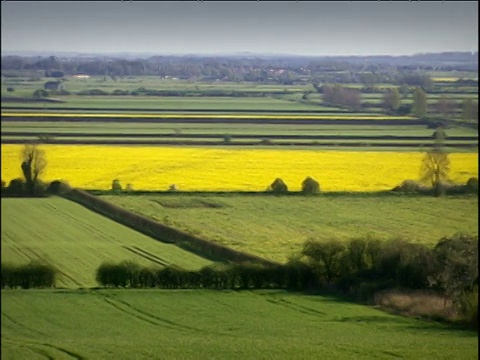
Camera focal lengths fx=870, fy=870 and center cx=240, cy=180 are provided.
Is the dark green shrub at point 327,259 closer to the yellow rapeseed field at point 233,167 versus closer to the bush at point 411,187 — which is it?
the yellow rapeseed field at point 233,167

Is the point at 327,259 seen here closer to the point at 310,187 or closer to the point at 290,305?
the point at 290,305

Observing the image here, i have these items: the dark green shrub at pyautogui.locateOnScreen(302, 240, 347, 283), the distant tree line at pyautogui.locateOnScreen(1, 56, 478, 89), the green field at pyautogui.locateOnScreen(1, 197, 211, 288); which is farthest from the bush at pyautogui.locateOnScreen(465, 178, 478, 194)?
the green field at pyautogui.locateOnScreen(1, 197, 211, 288)

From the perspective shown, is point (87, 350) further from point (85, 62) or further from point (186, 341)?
point (85, 62)

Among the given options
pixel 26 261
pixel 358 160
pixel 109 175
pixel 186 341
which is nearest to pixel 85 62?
pixel 26 261

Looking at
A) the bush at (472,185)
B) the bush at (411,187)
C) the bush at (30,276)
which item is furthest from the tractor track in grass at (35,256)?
the bush at (411,187)

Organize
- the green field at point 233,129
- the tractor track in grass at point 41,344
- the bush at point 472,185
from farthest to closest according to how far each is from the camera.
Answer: the green field at point 233,129, the bush at point 472,185, the tractor track in grass at point 41,344

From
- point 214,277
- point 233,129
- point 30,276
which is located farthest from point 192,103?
point 30,276
